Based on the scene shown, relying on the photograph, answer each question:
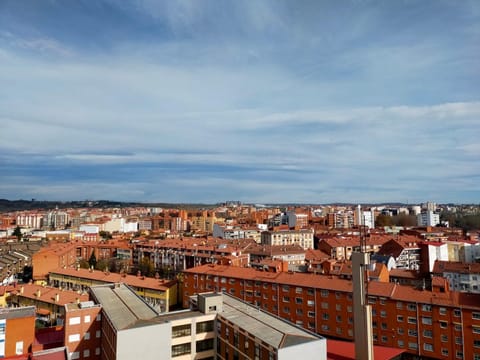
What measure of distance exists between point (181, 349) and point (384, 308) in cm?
1229

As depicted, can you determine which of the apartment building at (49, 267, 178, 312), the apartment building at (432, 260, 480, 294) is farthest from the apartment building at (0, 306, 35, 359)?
the apartment building at (432, 260, 480, 294)

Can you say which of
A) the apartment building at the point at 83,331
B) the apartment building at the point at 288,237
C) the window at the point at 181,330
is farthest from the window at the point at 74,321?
the apartment building at the point at 288,237

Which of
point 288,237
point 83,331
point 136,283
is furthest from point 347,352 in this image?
point 288,237

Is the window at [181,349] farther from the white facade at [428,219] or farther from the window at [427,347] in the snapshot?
the white facade at [428,219]

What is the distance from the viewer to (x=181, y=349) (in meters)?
16.4

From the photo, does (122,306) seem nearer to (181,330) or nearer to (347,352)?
(181,330)

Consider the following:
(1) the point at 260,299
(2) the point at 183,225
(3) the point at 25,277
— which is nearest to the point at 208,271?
(1) the point at 260,299

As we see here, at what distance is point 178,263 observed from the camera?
4522 cm

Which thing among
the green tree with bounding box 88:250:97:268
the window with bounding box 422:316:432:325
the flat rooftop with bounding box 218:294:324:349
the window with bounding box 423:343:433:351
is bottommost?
the window with bounding box 423:343:433:351

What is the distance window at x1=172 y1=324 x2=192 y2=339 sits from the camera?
16234 millimetres

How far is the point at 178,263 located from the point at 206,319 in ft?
95.7

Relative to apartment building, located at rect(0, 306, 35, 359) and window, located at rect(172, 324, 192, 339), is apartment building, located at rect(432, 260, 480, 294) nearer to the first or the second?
window, located at rect(172, 324, 192, 339)

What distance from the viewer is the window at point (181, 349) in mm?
16297

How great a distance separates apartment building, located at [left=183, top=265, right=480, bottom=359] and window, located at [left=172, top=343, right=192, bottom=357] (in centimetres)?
1048
